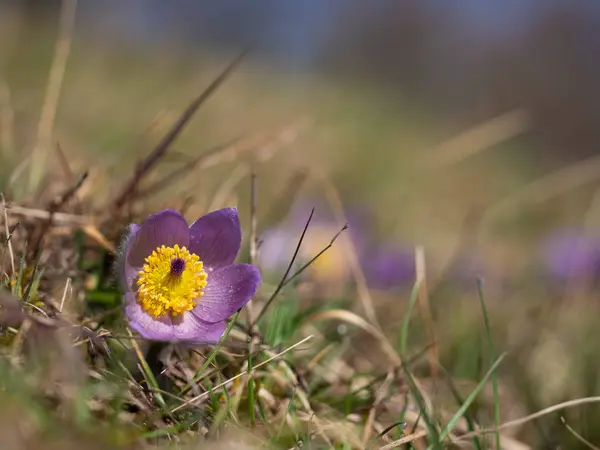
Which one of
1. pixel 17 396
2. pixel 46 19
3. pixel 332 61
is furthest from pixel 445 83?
pixel 17 396

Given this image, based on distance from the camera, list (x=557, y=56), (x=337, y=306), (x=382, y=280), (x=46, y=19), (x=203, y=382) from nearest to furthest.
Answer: (x=203, y=382) < (x=337, y=306) < (x=382, y=280) < (x=46, y=19) < (x=557, y=56)

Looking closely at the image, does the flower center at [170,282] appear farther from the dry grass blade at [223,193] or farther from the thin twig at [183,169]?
the dry grass blade at [223,193]

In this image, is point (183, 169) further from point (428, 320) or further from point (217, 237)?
point (428, 320)

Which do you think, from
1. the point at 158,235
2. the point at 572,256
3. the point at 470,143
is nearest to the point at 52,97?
the point at 158,235

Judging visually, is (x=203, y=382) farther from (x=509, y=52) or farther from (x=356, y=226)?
(x=509, y=52)

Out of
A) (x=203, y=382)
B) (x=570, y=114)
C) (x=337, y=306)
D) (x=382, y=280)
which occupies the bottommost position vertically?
(x=570, y=114)

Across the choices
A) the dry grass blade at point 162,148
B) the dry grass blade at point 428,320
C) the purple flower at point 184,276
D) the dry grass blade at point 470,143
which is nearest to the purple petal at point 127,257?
the purple flower at point 184,276

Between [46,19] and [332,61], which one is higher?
[46,19]
